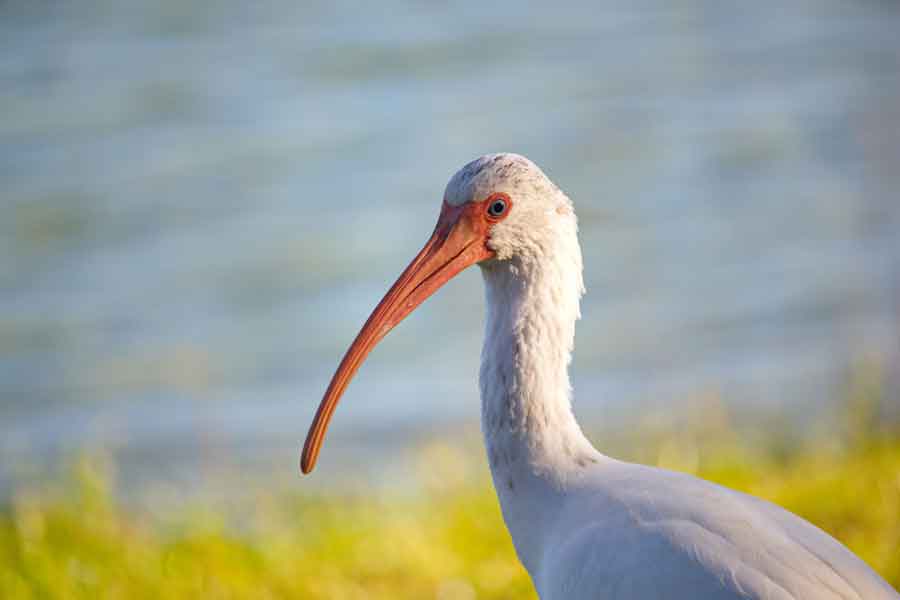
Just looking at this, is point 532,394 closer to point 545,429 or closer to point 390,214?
point 545,429

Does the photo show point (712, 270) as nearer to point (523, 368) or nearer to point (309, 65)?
point (309, 65)

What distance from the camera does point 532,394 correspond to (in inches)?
148

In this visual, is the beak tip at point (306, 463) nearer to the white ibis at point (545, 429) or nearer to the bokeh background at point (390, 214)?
the white ibis at point (545, 429)

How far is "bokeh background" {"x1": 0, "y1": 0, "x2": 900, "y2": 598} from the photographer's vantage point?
945 cm

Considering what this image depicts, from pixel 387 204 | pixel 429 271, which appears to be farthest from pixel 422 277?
pixel 387 204

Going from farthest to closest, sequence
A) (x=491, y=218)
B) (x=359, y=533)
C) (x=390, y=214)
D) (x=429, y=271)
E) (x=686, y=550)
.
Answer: (x=390, y=214)
(x=359, y=533)
(x=429, y=271)
(x=491, y=218)
(x=686, y=550)

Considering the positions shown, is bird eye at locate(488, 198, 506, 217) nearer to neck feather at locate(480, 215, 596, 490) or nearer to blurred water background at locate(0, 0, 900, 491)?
neck feather at locate(480, 215, 596, 490)

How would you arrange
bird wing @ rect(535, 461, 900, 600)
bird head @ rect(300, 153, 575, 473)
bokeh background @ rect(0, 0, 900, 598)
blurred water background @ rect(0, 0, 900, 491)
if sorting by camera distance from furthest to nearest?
blurred water background @ rect(0, 0, 900, 491) → bokeh background @ rect(0, 0, 900, 598) → bird head @ rect(300, 153, 575, 473) → bird wing @ rect(535, 461, 900, 600)

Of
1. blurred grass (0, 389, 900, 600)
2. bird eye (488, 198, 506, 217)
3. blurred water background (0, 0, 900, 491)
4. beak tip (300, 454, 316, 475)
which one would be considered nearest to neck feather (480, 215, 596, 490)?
bird eye (488, 198, 506, 217)

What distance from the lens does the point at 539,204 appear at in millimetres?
3713

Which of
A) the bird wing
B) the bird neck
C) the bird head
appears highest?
the bird head

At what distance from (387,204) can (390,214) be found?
0.29 m

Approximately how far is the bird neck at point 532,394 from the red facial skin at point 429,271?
143mm

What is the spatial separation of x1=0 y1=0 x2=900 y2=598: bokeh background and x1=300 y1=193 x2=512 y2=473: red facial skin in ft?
8.28
